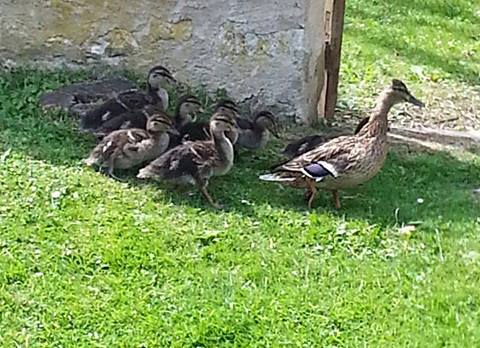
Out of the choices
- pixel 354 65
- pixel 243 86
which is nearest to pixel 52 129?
pixel 243 86

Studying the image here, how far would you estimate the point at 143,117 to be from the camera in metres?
7.64

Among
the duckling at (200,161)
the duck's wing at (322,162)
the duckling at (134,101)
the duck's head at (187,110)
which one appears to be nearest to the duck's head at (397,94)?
the duck's wing at (322,162)

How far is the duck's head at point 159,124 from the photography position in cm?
733

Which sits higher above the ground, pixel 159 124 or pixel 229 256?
pixel 159 124

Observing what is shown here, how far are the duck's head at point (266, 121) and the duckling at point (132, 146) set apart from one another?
0.81 metres

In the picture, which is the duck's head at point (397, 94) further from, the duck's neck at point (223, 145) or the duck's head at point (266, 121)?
the duck's neck at point (223, 145)

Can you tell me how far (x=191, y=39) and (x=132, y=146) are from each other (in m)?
1.75

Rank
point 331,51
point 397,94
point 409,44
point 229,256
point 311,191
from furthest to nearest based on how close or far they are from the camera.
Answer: point 409,44 → point 331,51 → point 397,94 → point 311,191 → point 229,256

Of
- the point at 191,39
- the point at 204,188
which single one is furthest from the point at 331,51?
the point at 204,188

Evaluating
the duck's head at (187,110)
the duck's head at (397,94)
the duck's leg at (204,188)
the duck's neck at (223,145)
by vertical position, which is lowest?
the duck's leg at (204,188)

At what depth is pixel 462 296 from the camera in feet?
18.5

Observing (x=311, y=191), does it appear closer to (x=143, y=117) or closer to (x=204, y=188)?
(x=204, y=188)

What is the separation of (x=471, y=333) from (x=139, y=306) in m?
1.63

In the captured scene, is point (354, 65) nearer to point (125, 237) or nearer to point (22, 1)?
point (22, 1)
